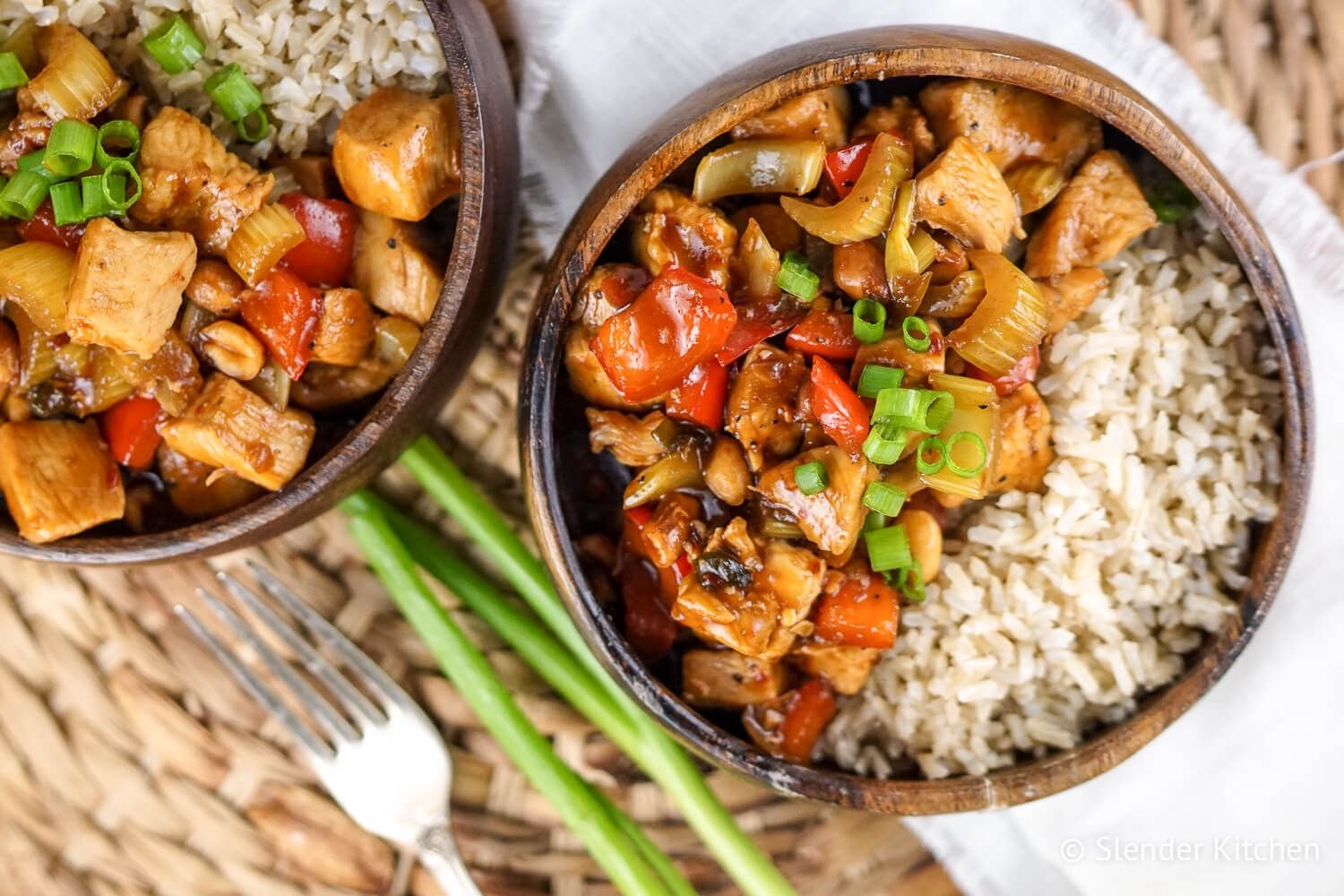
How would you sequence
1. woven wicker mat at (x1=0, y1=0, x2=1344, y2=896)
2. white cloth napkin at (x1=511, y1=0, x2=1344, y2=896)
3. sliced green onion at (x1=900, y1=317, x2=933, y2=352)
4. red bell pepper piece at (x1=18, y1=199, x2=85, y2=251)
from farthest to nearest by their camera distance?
woven wicker mat at (x1=0, y1=0, x2=1344, y2=896)
white cloth napkin at (x1=511, y1=0, x2=1344, y2=896)
red bell pepper piece at (x1=18, y1=199, x2=85, y2=251)
sliced green onion at (x1=900, y1=317, x2=933, y2=352)

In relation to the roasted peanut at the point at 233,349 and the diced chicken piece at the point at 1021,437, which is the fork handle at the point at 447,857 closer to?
the roasted peanut at the point at 233,349

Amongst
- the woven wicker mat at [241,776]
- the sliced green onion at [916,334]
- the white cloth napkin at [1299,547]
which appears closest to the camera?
the sliced green onion at [916,334]

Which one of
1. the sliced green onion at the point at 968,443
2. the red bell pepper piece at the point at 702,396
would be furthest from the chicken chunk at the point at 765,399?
the sliced green onion at the point at 968,443

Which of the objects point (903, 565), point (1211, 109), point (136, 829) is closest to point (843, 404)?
point (903, 565)

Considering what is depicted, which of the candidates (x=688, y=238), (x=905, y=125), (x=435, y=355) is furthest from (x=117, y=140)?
(x=905, y=125)

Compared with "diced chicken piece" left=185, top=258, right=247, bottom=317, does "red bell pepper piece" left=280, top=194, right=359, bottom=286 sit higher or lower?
higher

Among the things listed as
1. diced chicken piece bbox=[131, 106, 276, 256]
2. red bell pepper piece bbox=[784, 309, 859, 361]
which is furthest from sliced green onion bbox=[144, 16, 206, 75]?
red bell pepper piece bbox=[784, 309, 859, 361]

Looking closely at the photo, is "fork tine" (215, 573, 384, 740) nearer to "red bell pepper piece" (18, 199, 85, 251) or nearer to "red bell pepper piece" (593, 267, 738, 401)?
"red bell pepper piece" (18, 199, 85, 251)
